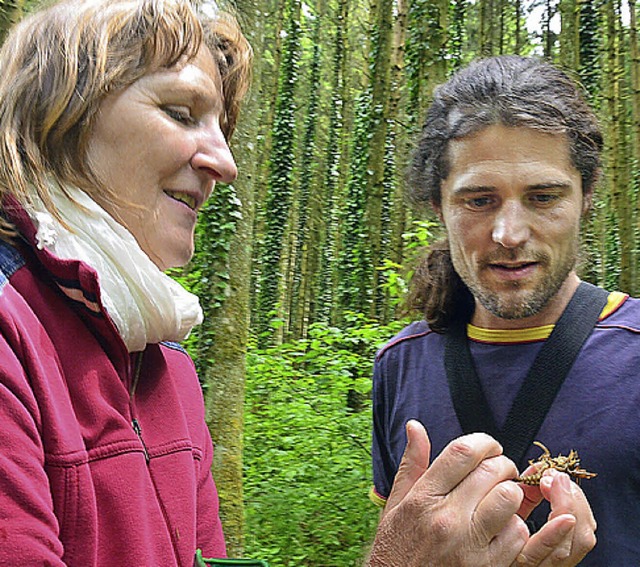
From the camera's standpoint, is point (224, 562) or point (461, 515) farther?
point (224, 562)

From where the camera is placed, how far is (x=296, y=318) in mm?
25141

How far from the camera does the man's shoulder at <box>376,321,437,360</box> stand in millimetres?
2504

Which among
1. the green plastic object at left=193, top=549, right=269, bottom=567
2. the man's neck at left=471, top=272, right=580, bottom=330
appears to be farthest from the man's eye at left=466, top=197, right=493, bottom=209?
the green plastic object at left=193, top=549, right=269, bottom=567

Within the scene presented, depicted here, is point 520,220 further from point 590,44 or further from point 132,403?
point 590,44

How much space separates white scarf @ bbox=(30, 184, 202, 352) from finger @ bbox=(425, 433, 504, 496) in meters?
0.69

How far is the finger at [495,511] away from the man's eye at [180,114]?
110cm

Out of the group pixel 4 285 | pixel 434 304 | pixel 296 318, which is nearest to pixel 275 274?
pixel 296 318

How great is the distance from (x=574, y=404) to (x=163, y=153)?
4.77 ft

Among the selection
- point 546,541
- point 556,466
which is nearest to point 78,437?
point 546,541

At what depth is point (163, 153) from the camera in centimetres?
146

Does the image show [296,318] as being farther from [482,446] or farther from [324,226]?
[482,446]

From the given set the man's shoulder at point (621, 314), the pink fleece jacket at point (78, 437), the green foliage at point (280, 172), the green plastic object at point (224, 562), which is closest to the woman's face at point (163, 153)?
the pink fleece jacket at point (78, 437)

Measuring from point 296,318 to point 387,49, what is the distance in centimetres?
1478

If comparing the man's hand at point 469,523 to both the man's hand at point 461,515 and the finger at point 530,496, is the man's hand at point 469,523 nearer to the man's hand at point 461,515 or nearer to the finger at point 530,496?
the man's hand at point 461,515
